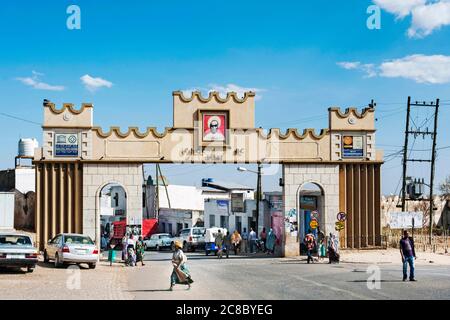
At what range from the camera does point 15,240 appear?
2430 cm

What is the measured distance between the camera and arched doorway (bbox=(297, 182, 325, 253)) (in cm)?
3515

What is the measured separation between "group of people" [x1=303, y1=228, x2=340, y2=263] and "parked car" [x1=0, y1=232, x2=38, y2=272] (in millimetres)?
12874

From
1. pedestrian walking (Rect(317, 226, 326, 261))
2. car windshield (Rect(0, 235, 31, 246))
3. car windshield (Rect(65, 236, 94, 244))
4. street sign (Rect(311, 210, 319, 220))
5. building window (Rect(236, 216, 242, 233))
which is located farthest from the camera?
building window (Rect(236, 216, 242, 233))

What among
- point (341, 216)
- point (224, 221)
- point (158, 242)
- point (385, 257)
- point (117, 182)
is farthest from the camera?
point (224, 221)

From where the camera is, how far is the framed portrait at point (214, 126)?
112ft

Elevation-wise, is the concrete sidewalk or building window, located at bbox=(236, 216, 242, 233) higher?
building window, located at bbox=(236, 216, 242, 233)

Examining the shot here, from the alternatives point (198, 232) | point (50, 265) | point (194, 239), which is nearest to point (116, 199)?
point (198, 232)

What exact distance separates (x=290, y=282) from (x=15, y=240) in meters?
10.1

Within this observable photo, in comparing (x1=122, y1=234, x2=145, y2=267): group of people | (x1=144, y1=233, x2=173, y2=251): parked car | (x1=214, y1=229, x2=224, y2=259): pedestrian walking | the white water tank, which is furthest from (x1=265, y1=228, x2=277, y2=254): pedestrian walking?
the white water tank

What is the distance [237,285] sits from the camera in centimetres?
2075

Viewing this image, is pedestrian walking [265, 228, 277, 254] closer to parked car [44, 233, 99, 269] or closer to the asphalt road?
the asphalt road

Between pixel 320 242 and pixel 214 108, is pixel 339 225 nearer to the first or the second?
pixel 320 242
